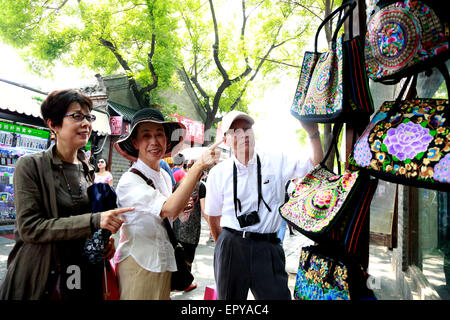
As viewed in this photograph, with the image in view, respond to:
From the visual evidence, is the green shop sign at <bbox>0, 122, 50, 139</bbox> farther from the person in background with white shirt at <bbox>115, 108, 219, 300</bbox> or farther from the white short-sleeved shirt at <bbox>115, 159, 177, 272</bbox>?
the white short-sleeved shirt at <bbox>115, 159, 177, 272</bbox>

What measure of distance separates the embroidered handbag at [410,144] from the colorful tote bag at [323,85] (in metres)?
0.19

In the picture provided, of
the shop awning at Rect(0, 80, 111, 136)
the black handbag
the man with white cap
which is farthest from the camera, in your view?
the shop awning at Rect(0, 80, 111, 136)

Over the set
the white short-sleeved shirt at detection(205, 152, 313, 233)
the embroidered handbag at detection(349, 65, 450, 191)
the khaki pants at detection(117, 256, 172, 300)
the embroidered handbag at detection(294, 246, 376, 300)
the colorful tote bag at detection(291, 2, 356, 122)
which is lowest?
the khaki pants at detection(117, 256, 172, 300)

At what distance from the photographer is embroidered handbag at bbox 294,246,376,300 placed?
1.09 m

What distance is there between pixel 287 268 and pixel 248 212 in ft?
12.1

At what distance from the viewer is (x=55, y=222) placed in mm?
1577

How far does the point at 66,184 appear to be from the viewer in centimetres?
177

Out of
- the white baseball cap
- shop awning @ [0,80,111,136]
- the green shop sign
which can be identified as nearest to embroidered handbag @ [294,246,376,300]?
the white baseball cap

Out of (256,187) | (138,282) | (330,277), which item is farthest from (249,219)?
(330,277)

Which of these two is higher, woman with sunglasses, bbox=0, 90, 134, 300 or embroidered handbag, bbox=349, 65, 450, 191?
embroidered handbag, bbox=349, 65, 450, 191

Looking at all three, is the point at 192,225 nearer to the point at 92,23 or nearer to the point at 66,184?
the point at 66,184

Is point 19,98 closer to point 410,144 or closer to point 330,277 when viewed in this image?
point 330,277

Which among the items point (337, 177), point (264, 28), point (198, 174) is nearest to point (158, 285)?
point (198, 174)
